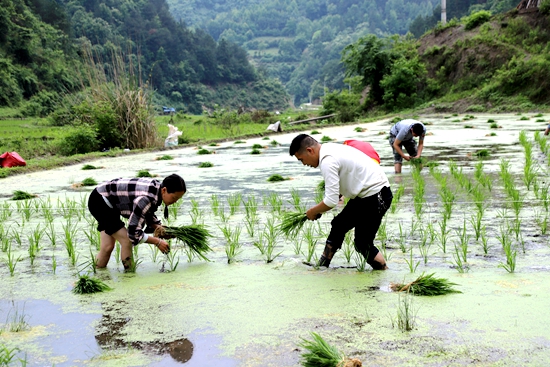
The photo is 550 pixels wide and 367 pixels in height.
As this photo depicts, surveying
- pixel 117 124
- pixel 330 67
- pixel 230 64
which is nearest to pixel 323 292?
pixel 117 124

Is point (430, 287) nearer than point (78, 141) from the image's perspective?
→ Yes

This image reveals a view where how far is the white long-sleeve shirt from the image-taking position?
136 inches

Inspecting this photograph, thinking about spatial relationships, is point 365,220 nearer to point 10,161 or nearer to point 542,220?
point 542,220

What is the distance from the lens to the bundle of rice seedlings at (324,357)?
2.23m

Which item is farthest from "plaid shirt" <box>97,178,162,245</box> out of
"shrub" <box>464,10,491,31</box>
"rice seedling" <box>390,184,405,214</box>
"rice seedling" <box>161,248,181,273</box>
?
"shrub" <box>464,10,491,31</box>

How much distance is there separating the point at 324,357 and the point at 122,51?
29.3 m

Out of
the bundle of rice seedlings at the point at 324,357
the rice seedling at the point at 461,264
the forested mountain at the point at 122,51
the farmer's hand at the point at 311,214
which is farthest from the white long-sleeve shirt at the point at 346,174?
the forested mountain at the point at 122,51

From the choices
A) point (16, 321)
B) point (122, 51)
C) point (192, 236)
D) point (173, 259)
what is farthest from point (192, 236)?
point (122, 51)

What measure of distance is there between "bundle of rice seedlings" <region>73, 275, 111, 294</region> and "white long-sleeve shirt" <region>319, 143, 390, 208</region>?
134cm

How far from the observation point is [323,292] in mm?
3266

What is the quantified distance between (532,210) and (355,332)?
3.15 m

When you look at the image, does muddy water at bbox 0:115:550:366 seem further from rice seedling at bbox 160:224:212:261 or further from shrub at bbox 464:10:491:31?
shrub at bbox 464:10:491:31

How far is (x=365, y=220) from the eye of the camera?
12.0 ft

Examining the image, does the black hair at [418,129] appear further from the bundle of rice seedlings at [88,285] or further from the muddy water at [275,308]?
the bundle of rice seedlings at [88,285]
